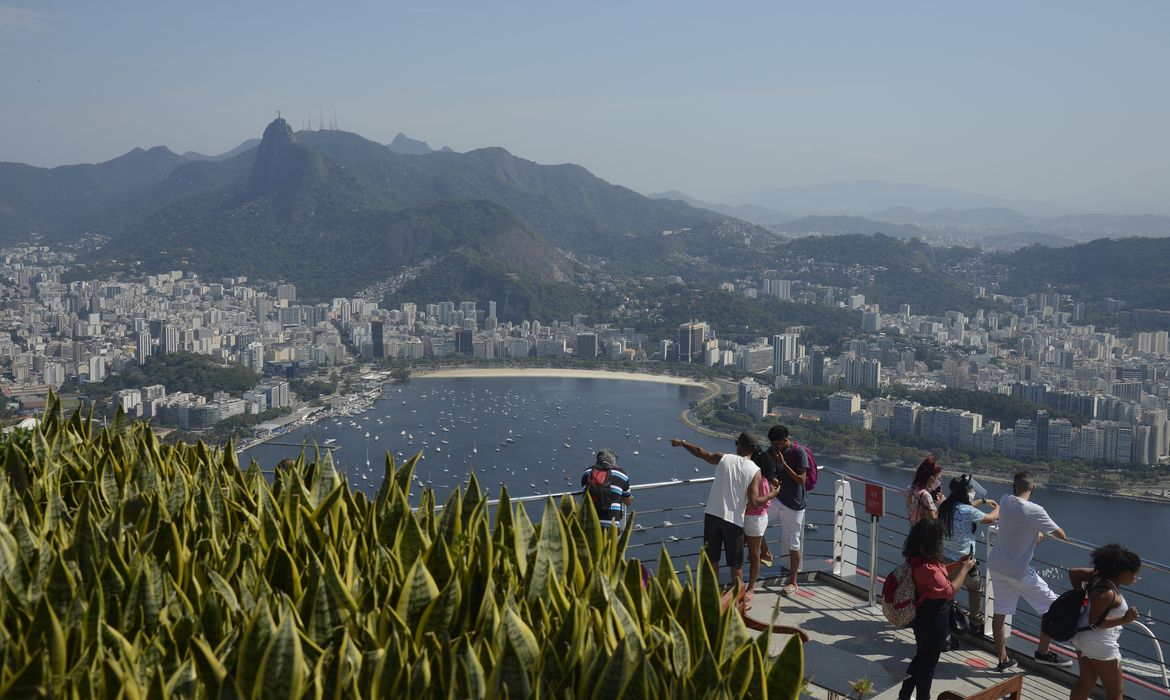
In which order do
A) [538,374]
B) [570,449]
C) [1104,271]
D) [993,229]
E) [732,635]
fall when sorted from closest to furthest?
1. [732,635]
2. [570,449]
3. [538,374]
4. [1104,271]
5. [993,229]

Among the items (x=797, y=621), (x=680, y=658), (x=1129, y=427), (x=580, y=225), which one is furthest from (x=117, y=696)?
(x=580, y=225)

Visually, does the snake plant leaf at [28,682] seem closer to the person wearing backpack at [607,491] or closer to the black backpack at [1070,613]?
the person wearing backpack at [607,491]

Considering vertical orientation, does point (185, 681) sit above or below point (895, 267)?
below

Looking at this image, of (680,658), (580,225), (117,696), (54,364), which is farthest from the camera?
(580,225)

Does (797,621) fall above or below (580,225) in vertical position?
below

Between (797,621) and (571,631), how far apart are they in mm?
2068

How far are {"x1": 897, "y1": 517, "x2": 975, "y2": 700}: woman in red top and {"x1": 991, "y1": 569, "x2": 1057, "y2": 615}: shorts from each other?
455 mm

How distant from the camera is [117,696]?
1.14m

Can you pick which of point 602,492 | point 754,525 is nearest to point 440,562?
point 602,492

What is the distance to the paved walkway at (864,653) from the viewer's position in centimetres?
283

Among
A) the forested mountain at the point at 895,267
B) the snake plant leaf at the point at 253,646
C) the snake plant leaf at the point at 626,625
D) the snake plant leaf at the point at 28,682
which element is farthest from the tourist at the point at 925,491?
Result: the forested mountain at the point at 895,267

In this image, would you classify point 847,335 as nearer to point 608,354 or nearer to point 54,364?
point 608,354

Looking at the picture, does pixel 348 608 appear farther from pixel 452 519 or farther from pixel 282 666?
pixel 452 519

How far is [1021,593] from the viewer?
3.02m
